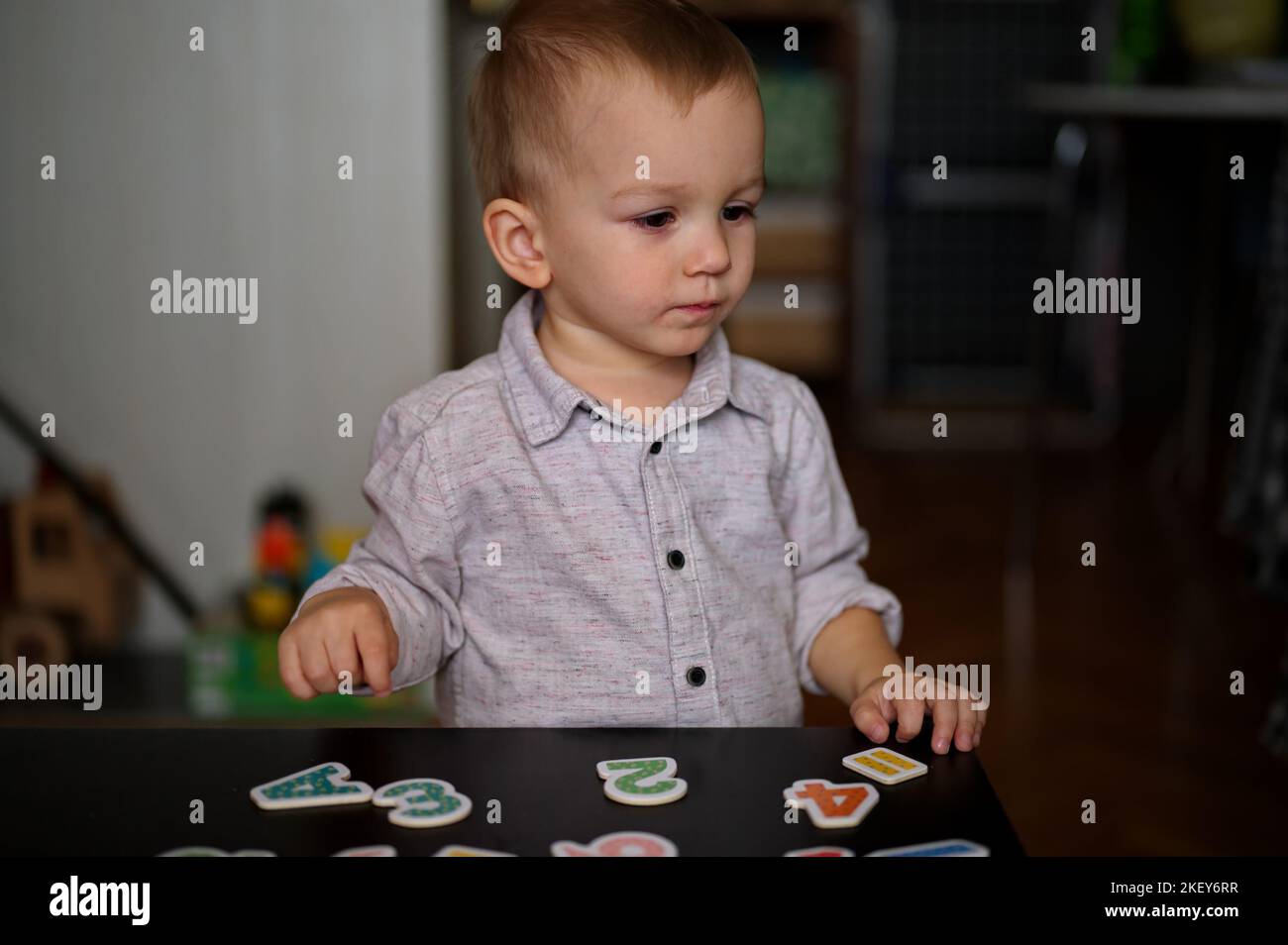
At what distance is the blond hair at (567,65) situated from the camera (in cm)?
87

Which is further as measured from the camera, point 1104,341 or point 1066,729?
point 1104,341

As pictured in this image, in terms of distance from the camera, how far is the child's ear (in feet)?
3.11

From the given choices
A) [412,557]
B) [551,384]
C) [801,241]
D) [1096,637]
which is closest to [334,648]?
[412,557]

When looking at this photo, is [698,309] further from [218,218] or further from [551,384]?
[218,218]

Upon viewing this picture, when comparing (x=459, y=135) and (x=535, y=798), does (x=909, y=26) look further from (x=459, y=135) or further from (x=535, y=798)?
(x=535, y=798)

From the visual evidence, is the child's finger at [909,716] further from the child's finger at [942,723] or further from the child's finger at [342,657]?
the child's finger at [342,657]

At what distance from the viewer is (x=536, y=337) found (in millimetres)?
1007

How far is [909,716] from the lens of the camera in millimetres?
753

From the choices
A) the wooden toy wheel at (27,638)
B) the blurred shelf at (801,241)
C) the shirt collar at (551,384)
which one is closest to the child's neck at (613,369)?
the shirt collar at (551,384)

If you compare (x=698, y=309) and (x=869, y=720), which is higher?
(x=698, y=309)

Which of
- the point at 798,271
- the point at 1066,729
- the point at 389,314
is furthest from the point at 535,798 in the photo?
the point at 798,271

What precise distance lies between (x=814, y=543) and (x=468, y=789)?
0.45 meters
